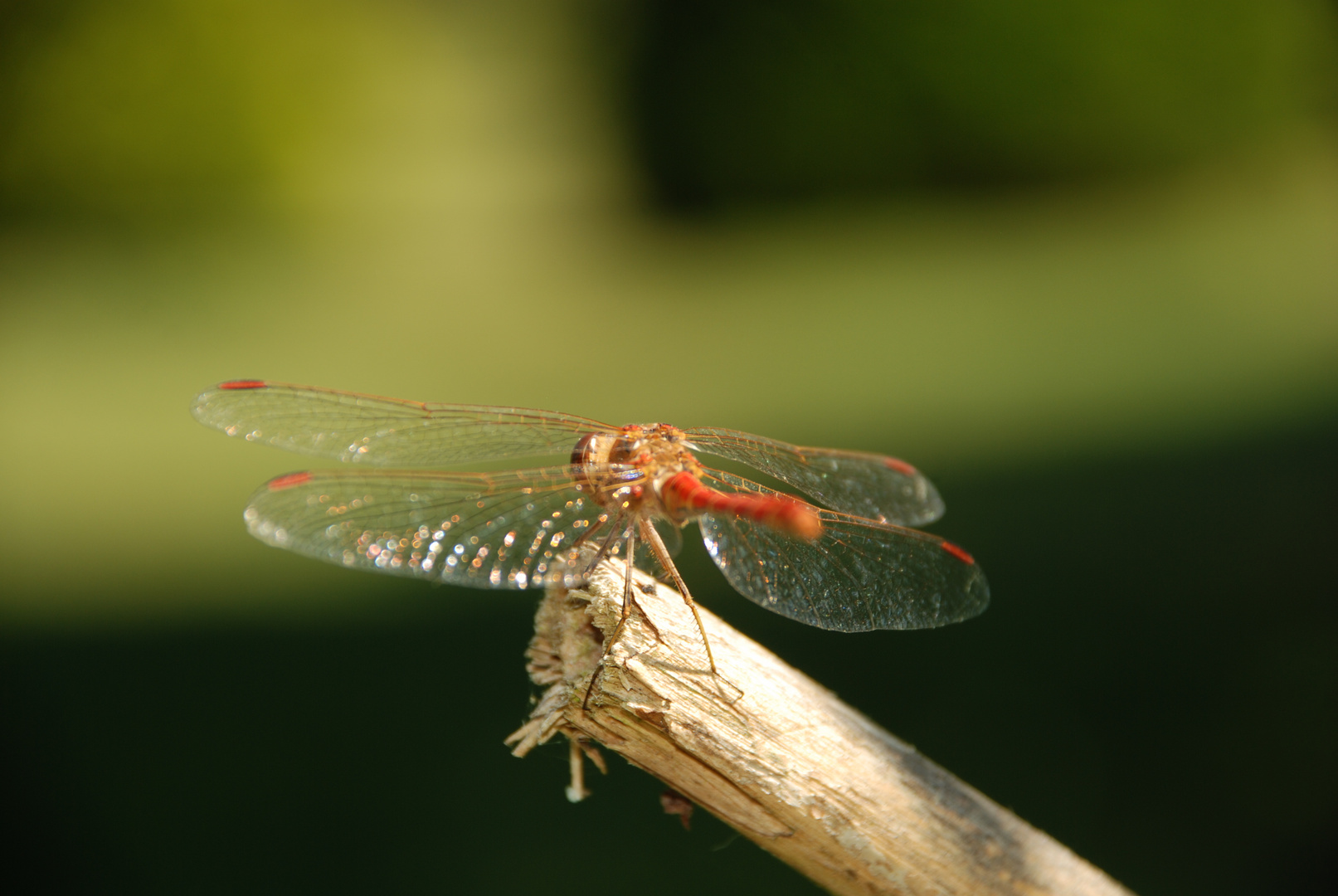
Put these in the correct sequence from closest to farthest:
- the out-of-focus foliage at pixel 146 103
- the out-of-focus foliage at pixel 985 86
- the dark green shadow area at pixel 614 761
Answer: the dark green shadow area at pixel 614 761, the out-of-focus foliage at pixel 146 103, the out-of-focus foliage at pixel 985 86

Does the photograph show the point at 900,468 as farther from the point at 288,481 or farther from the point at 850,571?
the point at 288,481

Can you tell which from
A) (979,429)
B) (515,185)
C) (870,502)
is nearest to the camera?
(870,502)

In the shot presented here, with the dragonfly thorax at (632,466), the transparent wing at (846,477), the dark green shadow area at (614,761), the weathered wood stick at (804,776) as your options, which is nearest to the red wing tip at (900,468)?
the transparent wing at (846,477)

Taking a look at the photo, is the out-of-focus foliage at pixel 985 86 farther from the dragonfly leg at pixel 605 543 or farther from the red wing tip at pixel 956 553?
the dragonfly leg at pixel 605 543

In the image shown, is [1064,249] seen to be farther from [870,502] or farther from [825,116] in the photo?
[870,502]

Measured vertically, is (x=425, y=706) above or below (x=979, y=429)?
below

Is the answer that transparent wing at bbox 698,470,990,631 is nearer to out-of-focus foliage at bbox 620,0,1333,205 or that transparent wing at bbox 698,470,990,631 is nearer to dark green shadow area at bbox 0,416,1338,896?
dark green shadow area at bbox 0,416,1338,896

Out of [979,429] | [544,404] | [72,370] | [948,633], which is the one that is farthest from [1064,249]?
[72,370]
